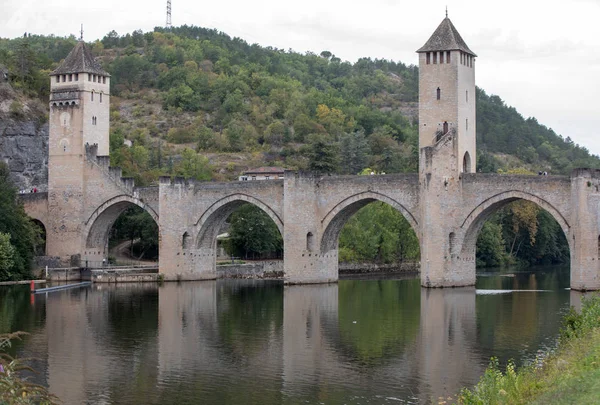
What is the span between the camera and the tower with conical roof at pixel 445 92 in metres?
44.0

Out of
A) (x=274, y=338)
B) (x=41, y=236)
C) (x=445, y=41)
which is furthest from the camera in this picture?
(x=41, y=236)

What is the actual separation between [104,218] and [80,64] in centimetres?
781

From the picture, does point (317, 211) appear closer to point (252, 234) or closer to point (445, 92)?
point (445, 92)

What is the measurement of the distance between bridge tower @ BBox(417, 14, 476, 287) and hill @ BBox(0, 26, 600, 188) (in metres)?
22.4

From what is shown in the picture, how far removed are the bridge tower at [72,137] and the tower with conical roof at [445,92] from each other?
1698 centimetres

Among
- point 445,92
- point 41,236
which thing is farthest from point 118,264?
point 445,92

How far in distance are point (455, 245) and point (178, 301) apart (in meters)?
11.8

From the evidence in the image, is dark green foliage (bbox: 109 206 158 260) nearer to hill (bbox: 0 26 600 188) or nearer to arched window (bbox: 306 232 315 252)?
hill (bbox: 0 26 600 188)

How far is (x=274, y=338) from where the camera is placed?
3106cm

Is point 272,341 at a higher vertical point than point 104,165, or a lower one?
lower

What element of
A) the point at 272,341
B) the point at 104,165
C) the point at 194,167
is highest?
the point at 194,167

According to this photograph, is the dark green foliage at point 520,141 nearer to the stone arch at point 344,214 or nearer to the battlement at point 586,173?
the stone arch at point 344,214

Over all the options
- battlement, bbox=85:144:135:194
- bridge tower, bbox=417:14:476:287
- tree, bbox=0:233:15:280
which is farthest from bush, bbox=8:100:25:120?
bridge tower, bbox=417:14:476:287

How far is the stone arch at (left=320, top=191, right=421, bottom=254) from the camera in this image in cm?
4466
